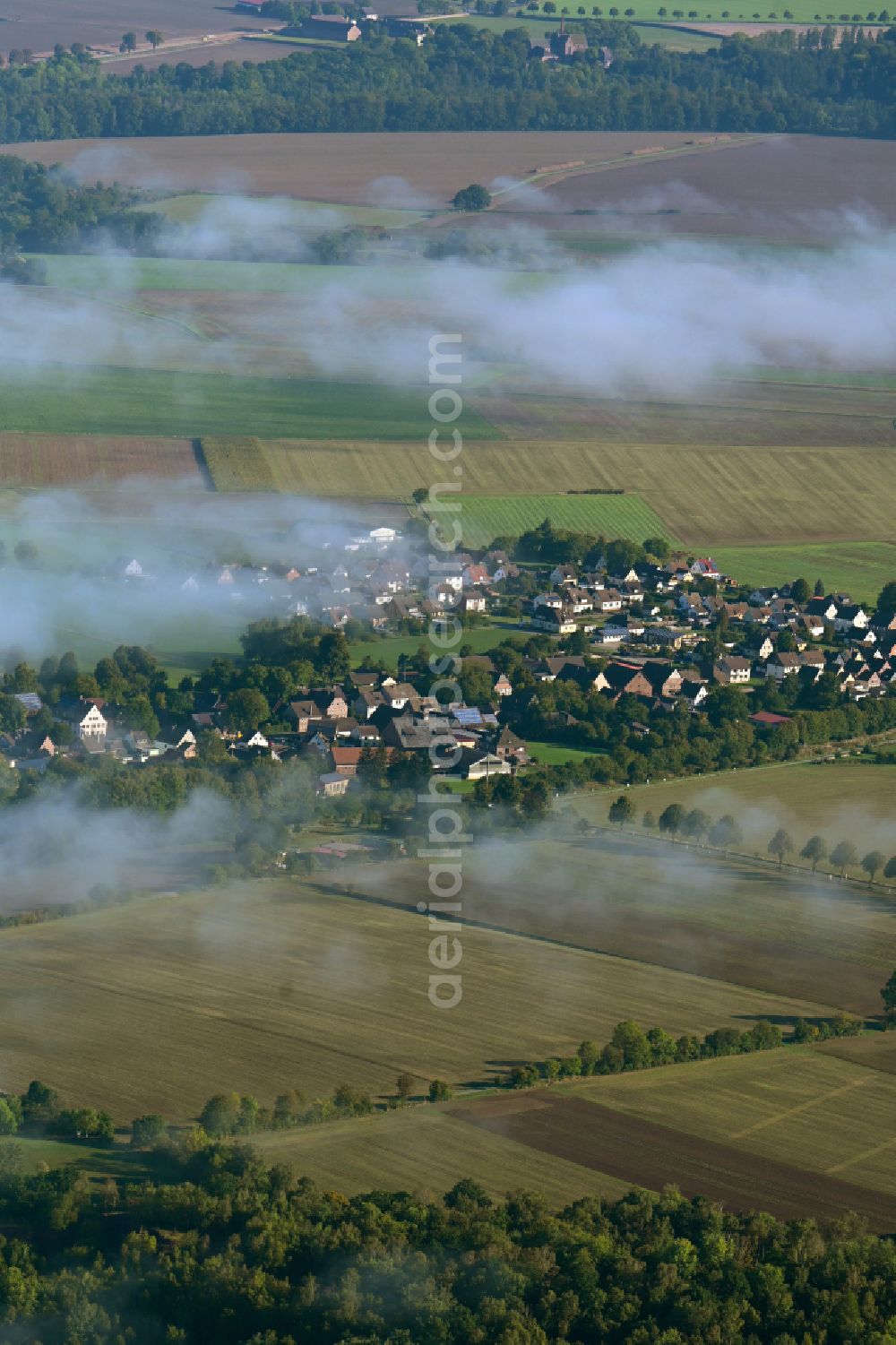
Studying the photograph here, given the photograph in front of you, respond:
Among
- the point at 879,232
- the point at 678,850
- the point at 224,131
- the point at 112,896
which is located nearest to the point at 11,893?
the point at 112,896

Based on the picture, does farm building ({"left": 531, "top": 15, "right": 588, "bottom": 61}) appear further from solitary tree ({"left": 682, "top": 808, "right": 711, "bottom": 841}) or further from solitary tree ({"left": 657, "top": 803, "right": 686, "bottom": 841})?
solitary tree ({"left": 682, "top": 808, "right": 711, "bottom": 841})

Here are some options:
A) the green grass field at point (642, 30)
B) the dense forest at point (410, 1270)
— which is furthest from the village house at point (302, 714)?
the green grass field at point (642, 30)

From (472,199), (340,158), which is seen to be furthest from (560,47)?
(472,199)

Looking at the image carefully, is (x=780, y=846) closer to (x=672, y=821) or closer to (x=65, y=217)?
(x=672, y=821)

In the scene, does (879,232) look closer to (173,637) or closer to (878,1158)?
(173,637)

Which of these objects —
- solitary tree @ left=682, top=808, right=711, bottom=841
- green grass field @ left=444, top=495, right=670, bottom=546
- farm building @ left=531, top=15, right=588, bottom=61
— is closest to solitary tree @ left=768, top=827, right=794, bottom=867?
solitary tree @ left=682, top=808, right=711, bottom=841

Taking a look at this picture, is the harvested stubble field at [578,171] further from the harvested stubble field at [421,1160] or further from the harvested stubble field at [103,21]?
the harvested stubble field at [421,1160]
